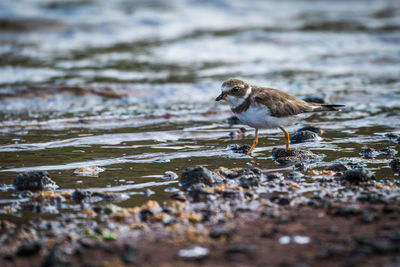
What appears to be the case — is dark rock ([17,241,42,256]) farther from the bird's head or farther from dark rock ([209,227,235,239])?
the bird's head

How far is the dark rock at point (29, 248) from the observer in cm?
412

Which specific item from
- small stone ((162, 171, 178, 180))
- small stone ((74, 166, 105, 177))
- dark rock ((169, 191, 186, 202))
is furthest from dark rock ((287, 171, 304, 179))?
small stone ((74, 166, 105, 177))

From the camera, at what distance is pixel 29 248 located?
162 inches

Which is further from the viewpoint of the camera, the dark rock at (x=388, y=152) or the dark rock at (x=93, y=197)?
the dark rock at (x=388, y=152)

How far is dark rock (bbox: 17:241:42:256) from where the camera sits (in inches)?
162

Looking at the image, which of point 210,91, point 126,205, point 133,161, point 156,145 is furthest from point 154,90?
A: point 126,205

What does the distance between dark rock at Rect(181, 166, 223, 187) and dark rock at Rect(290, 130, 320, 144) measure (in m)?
3.04

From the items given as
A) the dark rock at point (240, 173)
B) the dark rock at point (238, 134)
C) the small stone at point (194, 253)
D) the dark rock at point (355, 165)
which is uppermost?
the dark rock at point (238, 134)

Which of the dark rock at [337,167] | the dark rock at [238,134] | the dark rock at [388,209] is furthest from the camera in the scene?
the dark rock at [238,134]

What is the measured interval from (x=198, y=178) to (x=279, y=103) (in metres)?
2.35

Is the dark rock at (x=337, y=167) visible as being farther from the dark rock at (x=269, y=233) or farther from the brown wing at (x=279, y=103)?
the dark rock at (x=269, y=233)

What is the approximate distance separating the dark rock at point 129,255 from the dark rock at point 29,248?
0.72m

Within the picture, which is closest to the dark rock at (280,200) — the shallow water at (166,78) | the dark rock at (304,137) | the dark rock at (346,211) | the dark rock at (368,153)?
the dark rock at (346,211)

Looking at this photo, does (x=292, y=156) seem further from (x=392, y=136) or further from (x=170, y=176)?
(x=392, y=136)
